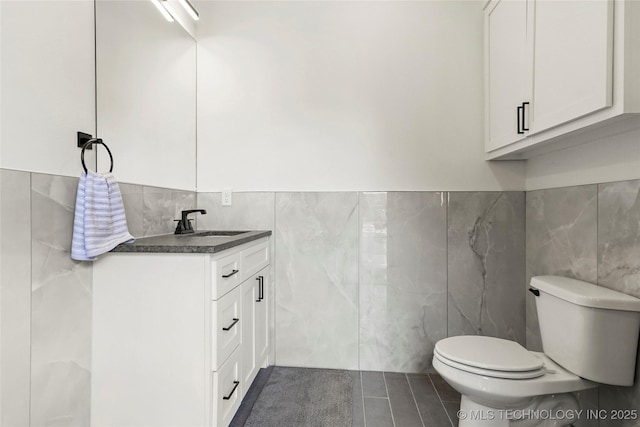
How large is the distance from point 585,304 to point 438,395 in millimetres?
978

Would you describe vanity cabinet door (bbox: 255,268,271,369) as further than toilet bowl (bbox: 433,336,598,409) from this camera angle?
Yes

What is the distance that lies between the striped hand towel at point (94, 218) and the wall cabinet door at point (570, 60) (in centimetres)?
177

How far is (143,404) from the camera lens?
1394 mm

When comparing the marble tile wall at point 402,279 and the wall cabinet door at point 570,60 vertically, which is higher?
the wall cabinet door at point 570,60

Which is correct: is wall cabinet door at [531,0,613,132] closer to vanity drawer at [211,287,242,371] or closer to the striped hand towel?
vanity drawer at [211,287,242,371]

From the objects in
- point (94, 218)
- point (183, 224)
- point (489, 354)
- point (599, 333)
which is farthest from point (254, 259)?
point (599, 333)

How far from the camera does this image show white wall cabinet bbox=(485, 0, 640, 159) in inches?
43.3

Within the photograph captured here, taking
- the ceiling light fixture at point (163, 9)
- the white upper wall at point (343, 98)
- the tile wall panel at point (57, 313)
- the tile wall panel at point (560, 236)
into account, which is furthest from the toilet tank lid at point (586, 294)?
the ceiling light fixture at point (163, 9)

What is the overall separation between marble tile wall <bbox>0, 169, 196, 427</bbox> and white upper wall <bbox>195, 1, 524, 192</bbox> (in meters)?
1.13

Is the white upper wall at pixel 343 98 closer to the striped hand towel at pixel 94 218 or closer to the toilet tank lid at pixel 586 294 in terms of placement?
the toilet tank lid at pixel 586 294

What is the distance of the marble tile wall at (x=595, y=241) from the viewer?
1362mm

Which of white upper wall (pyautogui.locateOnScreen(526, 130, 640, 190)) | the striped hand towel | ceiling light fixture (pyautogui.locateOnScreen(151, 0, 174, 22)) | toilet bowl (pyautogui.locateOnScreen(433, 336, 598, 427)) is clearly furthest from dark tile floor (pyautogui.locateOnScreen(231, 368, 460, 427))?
ceiling light fixture (pyautogui.locateOnScreen(151, 0, 174, 22))

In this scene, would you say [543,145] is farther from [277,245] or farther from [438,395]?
[277,245]

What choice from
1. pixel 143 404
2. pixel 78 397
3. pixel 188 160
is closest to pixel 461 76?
pixel 188 160
